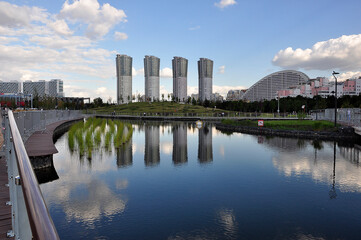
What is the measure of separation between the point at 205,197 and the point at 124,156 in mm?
12143

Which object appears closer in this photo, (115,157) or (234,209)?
(234,209)

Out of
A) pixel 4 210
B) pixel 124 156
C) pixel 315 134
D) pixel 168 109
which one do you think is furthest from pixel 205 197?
pixel 168 109

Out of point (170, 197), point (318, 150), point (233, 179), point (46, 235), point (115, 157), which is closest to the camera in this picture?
point (46, 235)

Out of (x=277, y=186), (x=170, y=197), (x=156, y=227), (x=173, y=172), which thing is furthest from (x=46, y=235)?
(x=173, y=172)

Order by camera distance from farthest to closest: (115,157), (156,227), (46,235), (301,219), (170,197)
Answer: (115,157) → (170,197) → (301,219) → (156,227) → (46,235)

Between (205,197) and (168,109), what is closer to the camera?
(205,197)

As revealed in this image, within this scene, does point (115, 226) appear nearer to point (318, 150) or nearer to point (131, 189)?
point (131, 189)

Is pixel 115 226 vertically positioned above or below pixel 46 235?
below

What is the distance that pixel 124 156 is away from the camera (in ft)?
78.5

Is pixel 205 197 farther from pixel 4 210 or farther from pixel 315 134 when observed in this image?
pixel 315 134

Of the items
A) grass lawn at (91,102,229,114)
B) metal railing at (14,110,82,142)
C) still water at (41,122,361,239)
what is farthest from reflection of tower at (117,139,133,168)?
grass lawn at (91,102,229,114)

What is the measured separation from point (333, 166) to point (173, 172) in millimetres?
11976

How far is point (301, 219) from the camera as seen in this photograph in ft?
35.6

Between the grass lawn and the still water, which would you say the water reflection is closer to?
the still water
